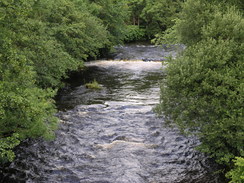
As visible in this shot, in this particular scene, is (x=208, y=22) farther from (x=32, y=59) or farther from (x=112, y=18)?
(x=112, y=18)

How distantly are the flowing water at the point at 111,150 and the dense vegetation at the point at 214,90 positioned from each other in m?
1.44

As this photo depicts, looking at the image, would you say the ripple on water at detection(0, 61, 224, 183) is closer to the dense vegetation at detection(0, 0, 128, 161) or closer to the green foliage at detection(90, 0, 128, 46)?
the dense vegetation at detection(0, 0, 128, 161)

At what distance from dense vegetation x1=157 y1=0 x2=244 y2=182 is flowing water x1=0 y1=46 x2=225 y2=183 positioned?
4.72ft

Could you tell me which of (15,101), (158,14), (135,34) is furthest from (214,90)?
(158,14)

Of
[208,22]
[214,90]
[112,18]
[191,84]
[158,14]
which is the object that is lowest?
[214,90]

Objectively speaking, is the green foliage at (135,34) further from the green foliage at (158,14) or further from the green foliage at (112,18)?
the green foliage at (112,18)

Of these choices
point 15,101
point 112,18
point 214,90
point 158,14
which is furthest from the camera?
point 158,14

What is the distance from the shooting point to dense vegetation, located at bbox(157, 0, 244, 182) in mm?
9695

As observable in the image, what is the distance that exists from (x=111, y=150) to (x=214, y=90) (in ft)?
16.2

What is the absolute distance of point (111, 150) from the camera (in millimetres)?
12211

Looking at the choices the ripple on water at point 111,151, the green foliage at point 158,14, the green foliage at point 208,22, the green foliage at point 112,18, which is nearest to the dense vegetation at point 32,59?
the ripple on water at point 111,151

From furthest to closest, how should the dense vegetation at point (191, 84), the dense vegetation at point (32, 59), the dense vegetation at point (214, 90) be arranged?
the dense vegetation at point (214, 90) < the dense vegetation at point (191, 84) < the dense vegetation at point (32, 59)

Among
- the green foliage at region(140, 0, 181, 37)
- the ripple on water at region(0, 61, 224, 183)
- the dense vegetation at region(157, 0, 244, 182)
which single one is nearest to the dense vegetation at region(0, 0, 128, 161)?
the ripple on water at region(0, 61, 224, 183)

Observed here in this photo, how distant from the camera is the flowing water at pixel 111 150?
10.3 m
